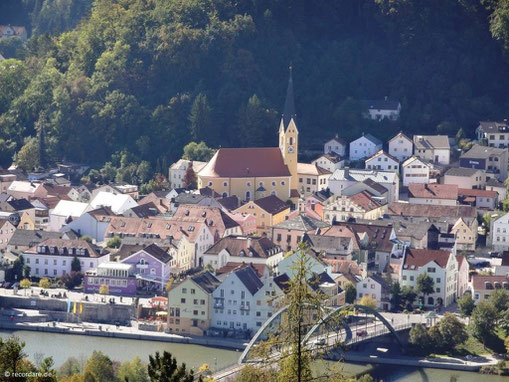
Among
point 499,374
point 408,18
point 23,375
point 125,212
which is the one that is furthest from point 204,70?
point 23,375

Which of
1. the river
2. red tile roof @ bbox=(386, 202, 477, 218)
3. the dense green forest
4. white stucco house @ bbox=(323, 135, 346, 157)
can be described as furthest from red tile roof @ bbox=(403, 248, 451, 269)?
the dense green forest

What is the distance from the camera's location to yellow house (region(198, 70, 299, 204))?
43.8 m

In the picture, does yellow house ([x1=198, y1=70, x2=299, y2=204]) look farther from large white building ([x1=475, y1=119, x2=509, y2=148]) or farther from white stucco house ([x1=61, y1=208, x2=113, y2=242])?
large white building ([x1=475, y1=119, x2=509, y2=148])

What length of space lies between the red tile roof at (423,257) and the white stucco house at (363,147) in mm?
12336

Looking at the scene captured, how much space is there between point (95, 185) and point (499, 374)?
1876cm

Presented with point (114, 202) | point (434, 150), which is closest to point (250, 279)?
point (114, 202)

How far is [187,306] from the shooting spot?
3234 centimetres

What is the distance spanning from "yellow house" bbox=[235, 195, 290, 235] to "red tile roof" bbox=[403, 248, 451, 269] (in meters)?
6.01

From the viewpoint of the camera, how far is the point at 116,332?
32.1 meters

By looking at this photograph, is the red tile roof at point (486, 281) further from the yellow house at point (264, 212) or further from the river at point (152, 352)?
the yellow house at point (264, 212)

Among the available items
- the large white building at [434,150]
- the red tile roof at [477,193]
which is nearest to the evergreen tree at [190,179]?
the large white building at [434,150]

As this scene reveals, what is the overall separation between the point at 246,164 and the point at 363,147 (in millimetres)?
4537

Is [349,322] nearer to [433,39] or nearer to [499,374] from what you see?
[499,374]

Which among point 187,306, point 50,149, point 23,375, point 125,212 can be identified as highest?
point 50,149
